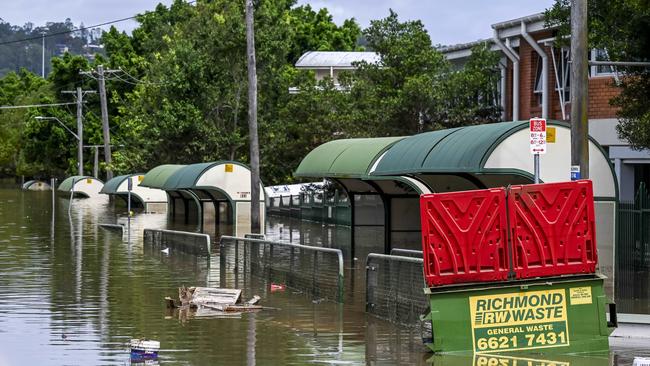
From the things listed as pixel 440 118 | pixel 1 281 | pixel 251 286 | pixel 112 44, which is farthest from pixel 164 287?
pixel 112 44

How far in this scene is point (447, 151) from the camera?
23.5 m

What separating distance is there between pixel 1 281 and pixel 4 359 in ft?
32.1

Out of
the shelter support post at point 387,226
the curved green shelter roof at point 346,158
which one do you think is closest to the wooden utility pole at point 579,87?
the curved green shelter roof at point 346,158

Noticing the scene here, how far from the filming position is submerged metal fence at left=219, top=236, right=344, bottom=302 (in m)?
20.0

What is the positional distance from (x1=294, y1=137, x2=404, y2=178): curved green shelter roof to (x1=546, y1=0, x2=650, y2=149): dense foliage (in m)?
5.38

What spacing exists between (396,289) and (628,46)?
10.2 m

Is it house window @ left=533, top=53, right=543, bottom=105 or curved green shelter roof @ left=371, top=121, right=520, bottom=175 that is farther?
house window @ left=533, top=53, right=543, bottom=105

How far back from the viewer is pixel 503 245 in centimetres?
1439

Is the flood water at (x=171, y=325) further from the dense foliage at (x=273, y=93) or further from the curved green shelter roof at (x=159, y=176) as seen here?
the curved green shelter roof at (x=159, y=176)

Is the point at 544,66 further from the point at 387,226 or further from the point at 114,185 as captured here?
the point at 114,185

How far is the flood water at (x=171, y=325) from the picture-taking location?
1420 centimetres

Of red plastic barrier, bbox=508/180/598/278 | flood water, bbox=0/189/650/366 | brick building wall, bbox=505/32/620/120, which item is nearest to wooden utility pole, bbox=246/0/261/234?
flood water, bbox=0/189/650/366

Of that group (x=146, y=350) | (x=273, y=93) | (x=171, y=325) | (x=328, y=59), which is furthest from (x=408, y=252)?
(x=328, y=59)

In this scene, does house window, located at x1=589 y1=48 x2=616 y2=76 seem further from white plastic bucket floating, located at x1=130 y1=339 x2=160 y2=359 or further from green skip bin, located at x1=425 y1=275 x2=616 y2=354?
white plastic bucket floating, located at x1=130 y1=339 x2=160 y2=359
